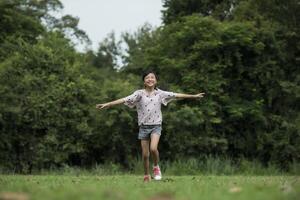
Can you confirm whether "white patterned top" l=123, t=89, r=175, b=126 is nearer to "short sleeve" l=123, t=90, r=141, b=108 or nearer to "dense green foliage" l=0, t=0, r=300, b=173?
"short sleeve" l=123, t=90, r=141, b=108

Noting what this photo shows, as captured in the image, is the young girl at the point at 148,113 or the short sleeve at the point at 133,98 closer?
the young girl at the point at 148,113

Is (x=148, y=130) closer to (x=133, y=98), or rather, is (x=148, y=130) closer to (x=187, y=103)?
(x=133, y=98)

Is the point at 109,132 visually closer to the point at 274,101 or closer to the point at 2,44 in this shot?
the point at 274,101

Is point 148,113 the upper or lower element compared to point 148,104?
lower

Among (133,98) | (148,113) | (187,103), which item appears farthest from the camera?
(187,103)

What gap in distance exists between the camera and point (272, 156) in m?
23.8

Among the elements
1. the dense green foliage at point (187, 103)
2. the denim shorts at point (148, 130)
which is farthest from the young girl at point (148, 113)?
the dense green foliage at point (187, 103)

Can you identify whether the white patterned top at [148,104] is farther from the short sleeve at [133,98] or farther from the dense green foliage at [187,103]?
the dense green foliage at [187,103]

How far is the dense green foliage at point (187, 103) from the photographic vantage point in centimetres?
2386

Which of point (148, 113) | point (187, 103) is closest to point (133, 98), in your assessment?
point (148, 113)

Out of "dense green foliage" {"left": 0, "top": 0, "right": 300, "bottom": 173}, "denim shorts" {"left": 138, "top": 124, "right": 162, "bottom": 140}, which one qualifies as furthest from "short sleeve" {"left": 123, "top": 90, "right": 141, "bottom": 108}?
"dense green foliage" {"left": 0, "top": 0, "right": 300, "bottom": 173}

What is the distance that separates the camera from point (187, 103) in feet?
81.7

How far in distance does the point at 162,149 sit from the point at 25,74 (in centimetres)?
640

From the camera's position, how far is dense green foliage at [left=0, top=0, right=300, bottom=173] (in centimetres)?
2386
